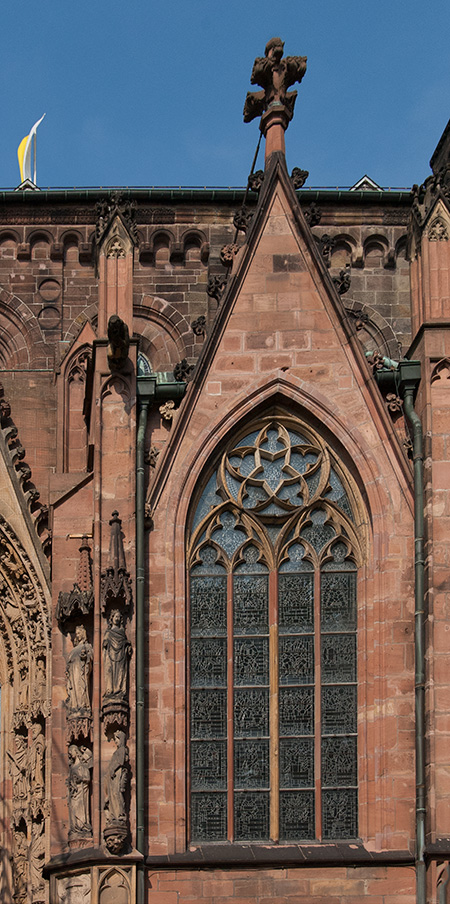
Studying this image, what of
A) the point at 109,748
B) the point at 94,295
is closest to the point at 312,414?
the point at 109,748

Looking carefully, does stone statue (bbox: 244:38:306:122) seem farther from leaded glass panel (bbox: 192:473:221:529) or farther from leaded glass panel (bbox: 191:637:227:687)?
leaded glass panel (bbox: 191:637:227:687)

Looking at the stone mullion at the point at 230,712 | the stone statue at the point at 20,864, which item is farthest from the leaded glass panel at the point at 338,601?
the stone statue at the point at 20,864

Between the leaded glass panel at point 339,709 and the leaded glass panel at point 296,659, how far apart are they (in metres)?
0.28

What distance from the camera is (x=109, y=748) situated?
75.7ft

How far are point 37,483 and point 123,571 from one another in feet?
21.7

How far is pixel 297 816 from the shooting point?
77.9ft

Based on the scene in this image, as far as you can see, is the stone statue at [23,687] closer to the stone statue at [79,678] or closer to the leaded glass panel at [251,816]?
the stone statue at [79,678]

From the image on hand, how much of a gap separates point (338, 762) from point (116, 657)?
2.78 m

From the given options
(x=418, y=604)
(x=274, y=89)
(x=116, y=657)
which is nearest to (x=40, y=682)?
(x=116, y=657)

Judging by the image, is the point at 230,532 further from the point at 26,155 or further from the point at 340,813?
the point at 26,155

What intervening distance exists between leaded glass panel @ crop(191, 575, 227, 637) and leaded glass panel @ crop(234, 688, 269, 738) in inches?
29.7

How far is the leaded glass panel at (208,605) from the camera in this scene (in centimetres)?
2430

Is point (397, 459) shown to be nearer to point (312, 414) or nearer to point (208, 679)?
point (312, 414)

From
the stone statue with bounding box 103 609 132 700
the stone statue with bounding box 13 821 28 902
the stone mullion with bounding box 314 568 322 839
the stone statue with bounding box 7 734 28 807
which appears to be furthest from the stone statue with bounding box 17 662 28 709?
the stone mullion with bounding box 314 568 322 839
